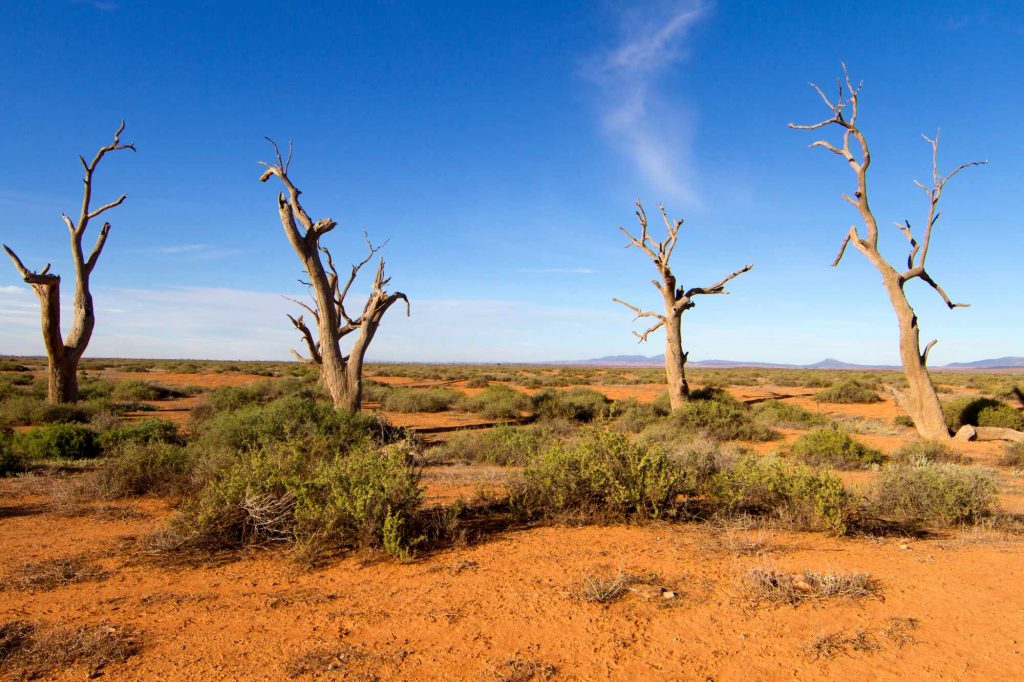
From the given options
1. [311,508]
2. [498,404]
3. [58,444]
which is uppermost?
[311,508]

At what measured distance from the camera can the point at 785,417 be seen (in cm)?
1719

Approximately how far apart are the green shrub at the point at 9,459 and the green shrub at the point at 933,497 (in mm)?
11559

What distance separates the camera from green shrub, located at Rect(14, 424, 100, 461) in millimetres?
9749

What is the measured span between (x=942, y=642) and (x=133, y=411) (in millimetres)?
21382

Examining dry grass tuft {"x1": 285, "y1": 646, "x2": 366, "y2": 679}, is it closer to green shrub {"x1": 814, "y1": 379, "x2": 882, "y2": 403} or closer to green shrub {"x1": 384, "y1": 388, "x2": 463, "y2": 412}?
green shrub {"x1": 384, "y1": 388, "x2": 463, "y2": 412}

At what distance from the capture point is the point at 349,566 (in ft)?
15.9

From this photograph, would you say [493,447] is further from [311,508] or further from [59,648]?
[59,648]

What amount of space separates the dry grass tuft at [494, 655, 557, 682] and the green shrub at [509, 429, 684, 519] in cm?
268

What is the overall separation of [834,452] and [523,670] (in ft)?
30.4

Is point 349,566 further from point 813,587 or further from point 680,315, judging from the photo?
point 680,315

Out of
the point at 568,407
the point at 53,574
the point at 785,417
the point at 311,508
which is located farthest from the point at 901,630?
the point at 568,407

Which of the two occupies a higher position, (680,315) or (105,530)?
(680,315)

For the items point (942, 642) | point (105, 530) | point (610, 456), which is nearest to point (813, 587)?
point (942, 642)

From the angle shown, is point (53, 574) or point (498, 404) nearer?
point (53, 574)
